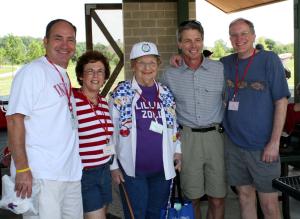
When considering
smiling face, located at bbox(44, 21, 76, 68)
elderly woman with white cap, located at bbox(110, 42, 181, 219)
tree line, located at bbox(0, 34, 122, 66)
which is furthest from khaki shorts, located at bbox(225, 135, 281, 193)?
tree line, located at bbox(0, 34, 122, 66)

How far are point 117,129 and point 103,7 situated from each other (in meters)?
5.62

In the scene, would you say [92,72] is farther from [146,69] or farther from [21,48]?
[21,48]

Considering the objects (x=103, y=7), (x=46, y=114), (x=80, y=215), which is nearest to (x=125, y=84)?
(x=46, y=114)

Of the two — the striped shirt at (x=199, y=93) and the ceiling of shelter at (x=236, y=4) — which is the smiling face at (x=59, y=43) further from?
the ceiling of shelter at (x=236, y=4)

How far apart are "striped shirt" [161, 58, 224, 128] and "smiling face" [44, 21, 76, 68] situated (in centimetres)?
93

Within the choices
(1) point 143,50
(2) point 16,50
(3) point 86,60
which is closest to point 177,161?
(1) point 143,50

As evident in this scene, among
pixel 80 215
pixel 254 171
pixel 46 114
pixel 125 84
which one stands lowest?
pixel 80 215

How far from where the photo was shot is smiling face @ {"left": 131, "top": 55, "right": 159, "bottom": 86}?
9.26ft

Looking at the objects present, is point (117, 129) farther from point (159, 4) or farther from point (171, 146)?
point (159, 4)

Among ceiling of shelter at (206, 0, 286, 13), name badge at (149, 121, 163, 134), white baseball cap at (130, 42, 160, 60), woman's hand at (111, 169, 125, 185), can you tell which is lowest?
woman's hand at (111, 169, 125, 185)

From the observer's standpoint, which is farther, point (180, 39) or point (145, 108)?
point (180, 39)

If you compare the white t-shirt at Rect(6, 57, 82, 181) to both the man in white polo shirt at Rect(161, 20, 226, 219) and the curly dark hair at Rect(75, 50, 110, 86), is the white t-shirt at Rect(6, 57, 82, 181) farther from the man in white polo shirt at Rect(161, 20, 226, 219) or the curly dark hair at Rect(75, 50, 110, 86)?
the man in white polo shirt at Rect(161, 20, 226, 219)

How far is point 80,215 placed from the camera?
8.60ft

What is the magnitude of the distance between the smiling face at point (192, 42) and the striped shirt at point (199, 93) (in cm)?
12
